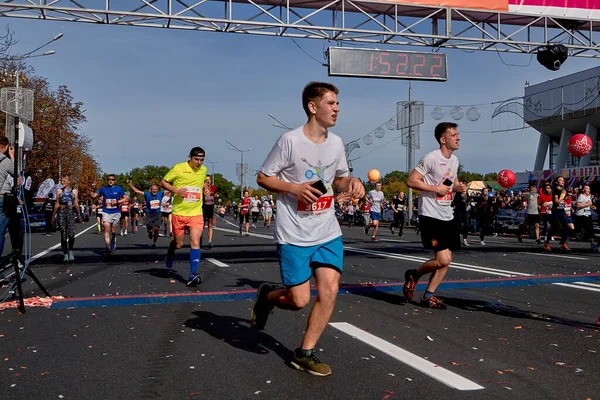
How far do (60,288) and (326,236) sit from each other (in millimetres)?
5508

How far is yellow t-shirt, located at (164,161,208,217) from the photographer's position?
9047 mm

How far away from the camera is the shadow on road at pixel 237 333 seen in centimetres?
462

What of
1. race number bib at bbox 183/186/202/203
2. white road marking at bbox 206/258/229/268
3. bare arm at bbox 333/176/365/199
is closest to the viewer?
bare arm at bbox 333/176/365/199

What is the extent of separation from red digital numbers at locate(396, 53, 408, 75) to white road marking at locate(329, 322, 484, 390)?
34.8ft

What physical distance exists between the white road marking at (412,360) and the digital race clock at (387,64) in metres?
10.2

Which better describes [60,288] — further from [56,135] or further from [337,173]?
[56,135]

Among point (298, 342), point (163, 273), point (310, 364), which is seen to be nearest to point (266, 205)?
point (163, 273)

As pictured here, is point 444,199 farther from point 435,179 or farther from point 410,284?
point 410,284

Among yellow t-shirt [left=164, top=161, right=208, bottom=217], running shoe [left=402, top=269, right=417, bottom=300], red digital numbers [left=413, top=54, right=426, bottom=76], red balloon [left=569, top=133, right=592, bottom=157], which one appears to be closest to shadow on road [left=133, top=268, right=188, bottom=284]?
yellow t-shirt [left=164, top=161, right=208, bottom=217]

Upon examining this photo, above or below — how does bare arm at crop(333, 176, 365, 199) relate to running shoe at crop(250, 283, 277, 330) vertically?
above

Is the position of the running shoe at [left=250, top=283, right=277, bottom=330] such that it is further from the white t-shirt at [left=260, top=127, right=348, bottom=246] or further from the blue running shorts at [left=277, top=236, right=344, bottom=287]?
the white t-shirt at [left=260, top=127, right=348, bottom=246]

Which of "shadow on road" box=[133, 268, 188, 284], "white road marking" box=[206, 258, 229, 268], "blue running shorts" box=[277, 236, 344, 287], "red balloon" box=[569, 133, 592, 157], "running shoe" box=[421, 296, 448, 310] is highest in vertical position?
"red balloon" box=[569, 133, 592, 157]

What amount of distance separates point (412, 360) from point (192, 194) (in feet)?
18.0

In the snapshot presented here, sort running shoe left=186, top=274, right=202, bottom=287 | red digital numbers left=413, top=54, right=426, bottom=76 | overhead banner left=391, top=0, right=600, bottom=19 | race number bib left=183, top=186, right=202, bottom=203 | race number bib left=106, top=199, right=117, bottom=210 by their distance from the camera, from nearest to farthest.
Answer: running shoe left=186, top=274, right=202, bottom=287 < race number bib left=183, top=186, right=202, bottom=203 < race number bib left=106, top=199, right=117, bottom=210 < red digital numbers left=413, top=54, right=426, bottom=76 < overhead banner left=391, top=0, right=600, bottom=19
